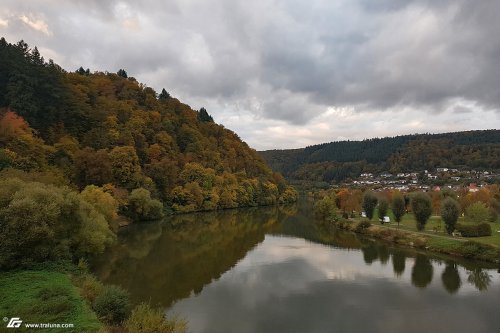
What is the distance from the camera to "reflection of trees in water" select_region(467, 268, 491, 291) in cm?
2980

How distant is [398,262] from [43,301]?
34101 millimetres

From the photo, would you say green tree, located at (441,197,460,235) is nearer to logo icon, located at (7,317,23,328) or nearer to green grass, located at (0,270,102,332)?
green grass, located at (0,270,102,332)

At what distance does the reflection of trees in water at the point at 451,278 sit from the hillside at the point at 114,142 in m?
39.2

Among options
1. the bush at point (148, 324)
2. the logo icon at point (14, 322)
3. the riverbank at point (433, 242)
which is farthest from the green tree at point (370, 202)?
the logo icon at point (14, 322)

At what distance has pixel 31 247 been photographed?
2348 cm

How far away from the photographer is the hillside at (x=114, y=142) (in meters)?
52.2

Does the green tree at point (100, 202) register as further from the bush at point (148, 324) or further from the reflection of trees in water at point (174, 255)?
the bush at point (148, 324)

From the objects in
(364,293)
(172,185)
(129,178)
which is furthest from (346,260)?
(172,185)

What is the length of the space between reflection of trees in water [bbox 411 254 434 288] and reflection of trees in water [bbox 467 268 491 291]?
3.23 metres

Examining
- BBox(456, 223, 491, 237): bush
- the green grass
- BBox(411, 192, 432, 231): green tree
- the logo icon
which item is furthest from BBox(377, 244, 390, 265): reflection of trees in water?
the logo icon

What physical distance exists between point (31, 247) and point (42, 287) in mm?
4879

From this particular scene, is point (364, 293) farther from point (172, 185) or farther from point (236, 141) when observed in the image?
point (236, 141)

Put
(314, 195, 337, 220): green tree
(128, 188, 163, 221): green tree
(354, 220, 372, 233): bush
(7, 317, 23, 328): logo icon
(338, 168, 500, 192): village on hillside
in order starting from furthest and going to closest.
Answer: (338, 168, 500, 192): village on hillside, (314, 195, 337, 220): green tree, (128, 188, 163, 221): green tree, (354, 220, 372, 233): bush, (7, 317, 23, 328): logo icon

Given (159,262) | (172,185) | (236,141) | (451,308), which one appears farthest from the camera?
(236,141)
